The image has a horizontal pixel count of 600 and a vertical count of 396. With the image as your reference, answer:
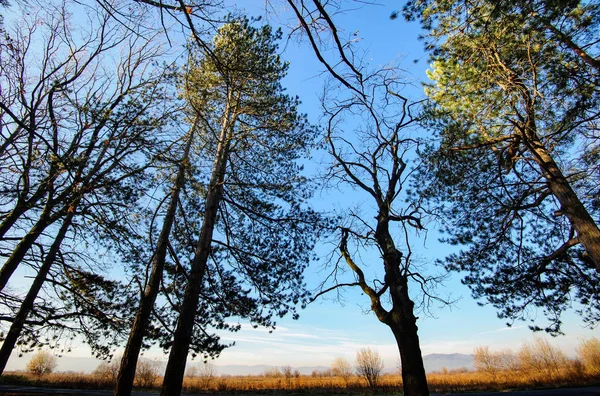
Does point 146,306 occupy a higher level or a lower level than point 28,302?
lower

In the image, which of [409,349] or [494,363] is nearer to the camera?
[409,349]

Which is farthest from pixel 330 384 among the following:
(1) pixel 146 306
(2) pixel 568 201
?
(2) pixel 568 201

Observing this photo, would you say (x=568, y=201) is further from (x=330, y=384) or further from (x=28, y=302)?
(x=330, y=384)

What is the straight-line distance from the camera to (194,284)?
6004mm

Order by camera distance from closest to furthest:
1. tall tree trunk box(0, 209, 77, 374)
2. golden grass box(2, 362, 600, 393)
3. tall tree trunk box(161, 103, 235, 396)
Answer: tall tree trunk box(161, 103, 235, 396) → tall tree trunk box(0, 209, 77, 374) → golden grass box(2, 362, 600, 393)

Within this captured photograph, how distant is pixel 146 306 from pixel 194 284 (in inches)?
51.9

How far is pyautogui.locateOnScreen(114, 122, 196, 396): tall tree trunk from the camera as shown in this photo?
5555 millimetres

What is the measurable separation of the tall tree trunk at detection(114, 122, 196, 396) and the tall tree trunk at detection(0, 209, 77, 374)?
195cm

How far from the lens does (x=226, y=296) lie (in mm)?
7523

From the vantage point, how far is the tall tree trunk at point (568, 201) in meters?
5.33

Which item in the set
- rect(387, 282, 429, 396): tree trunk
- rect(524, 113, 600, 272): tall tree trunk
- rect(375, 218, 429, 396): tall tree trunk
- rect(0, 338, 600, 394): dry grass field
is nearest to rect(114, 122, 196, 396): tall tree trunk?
rect(375, 218, 429, 396): tall tree trunk

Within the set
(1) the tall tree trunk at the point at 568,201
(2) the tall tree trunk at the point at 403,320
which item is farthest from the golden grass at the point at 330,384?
(1) the tall tree trunk at the point at 568,201

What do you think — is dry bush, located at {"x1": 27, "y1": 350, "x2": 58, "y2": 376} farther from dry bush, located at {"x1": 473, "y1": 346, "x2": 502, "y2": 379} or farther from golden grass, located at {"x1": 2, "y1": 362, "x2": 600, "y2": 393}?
dry bush, located at {"x1": 473, "y1": 346, "x2": 502, "y2": 379}

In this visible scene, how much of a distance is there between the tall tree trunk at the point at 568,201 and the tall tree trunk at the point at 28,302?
9218 mm
